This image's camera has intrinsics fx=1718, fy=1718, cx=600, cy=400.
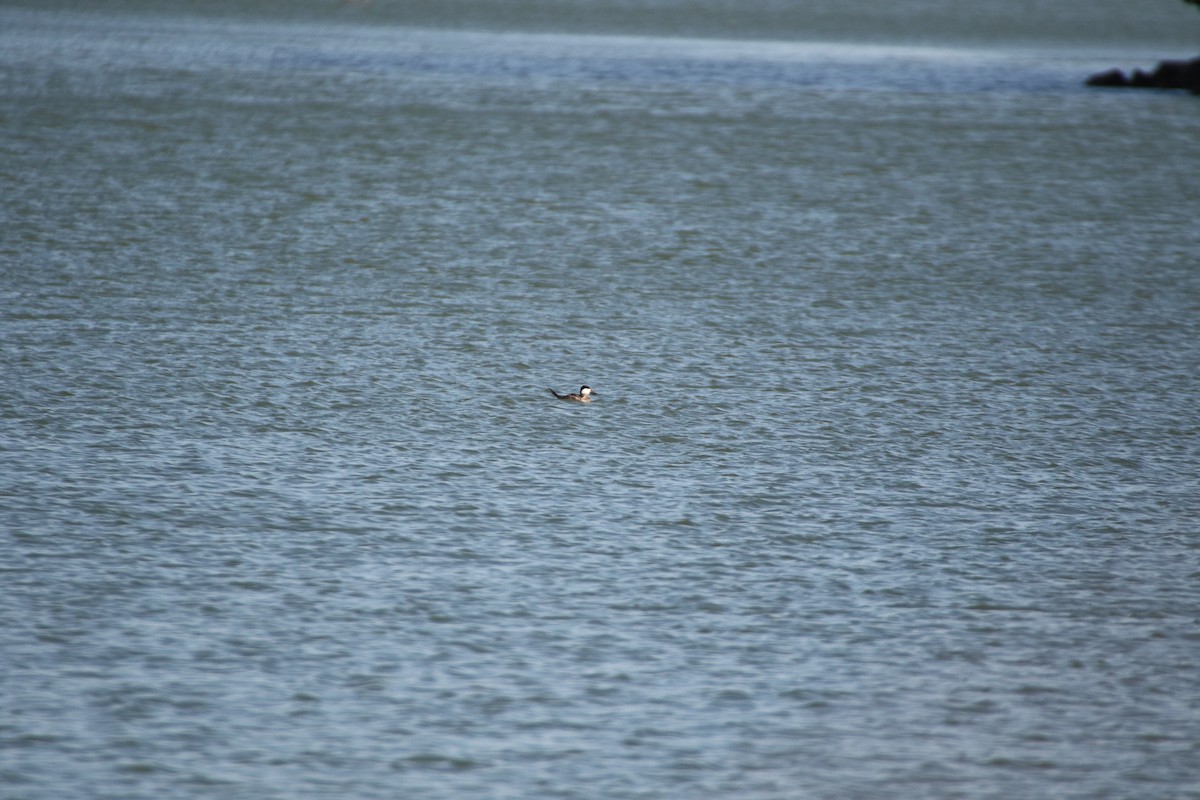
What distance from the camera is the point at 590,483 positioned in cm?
1424

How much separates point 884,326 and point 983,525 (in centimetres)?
755

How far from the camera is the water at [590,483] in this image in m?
9.69

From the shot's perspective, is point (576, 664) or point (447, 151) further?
point (447, 151)

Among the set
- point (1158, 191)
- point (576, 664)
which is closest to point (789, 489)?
point (576, 664)

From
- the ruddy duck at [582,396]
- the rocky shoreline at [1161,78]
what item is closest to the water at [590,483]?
the ruddy duck at [582,396]

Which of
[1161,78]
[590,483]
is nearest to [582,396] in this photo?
[590,483]

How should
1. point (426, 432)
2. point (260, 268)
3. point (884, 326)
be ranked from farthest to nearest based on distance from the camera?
1. point (260, 268)
2. point (884, 326)
3. point (426, 432)

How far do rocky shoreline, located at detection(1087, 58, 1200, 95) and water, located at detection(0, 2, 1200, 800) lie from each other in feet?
76.2

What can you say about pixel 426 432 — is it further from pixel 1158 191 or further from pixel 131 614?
pixel 1158 191

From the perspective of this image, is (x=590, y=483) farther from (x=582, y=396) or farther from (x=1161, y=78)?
(x=1161, y=78)

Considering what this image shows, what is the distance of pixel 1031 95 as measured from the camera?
5053 centimetres

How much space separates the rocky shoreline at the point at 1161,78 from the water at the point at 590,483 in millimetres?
23226

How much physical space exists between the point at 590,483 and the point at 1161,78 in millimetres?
47534

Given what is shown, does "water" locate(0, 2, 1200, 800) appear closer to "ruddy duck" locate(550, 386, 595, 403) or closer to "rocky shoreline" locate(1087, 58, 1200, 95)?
"ruddy duck" locate(550, 386, 595, 403)
